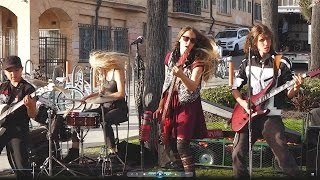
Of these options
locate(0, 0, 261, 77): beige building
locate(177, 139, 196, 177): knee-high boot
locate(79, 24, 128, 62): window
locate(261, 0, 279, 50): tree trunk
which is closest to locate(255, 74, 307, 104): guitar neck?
locate(177, 139, 196, 177): knee-high boot

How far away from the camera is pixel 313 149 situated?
6.68 metres

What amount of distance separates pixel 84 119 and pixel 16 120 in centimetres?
85

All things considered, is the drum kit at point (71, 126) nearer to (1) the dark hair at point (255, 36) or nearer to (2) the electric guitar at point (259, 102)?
(2) the electric guitar at point (259, 102)

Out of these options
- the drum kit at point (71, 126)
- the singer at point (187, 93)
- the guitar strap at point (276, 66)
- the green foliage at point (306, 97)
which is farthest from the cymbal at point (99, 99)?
the green foliage at point (306, 97)

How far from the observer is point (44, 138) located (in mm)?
8062

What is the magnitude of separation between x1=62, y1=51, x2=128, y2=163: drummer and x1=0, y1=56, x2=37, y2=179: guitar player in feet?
4.09

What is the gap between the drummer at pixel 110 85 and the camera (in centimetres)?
782

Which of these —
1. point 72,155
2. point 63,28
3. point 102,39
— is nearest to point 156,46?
point 72,155

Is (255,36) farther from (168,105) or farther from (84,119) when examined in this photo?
(84,119)

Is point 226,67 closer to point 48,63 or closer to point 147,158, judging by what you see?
point 48,63

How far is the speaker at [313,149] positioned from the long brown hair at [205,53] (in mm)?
1203

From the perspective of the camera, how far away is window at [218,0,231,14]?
4666cm

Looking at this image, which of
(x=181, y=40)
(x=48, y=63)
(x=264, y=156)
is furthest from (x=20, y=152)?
(x=48, y=63)

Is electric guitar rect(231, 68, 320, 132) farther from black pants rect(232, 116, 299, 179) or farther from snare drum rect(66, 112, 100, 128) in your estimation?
snare drum rect(66, 112, 100, 128)
